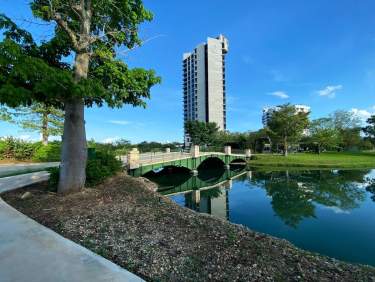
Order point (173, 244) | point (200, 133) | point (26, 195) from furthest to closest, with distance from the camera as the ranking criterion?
point (200, 133) → point (26, 195) → point (173, 244)

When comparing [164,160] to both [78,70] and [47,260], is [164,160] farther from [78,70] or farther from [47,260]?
[47,260]

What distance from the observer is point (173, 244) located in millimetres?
4742

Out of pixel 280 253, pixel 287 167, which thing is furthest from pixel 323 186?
pixel 280 253

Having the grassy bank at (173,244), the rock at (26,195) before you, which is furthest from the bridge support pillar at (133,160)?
the grassy bank at (173,244)

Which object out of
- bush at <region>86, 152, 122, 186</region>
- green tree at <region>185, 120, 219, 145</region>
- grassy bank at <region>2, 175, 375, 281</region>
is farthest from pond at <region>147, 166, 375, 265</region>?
green tree at <region>185, 120, 219, 145</region>

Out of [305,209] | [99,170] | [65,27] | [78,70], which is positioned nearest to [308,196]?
[305,209]

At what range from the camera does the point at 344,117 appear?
5744 centimetres

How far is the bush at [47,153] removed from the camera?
23578mm

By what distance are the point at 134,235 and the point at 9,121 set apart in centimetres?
2533

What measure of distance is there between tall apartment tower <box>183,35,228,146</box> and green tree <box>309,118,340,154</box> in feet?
119

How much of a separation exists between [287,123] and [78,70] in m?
35.3

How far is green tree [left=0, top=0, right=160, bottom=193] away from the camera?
630 centimetres

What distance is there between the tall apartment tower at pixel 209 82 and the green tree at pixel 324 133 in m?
36.2

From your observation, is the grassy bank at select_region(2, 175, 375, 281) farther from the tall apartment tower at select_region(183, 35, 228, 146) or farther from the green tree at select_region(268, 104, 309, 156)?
the tall apartment tower at select_region(183, 35, 228, 146)
